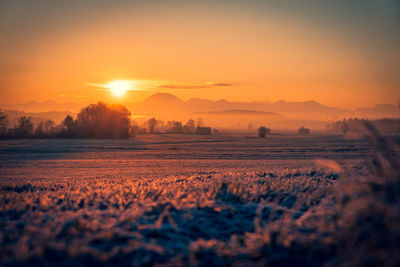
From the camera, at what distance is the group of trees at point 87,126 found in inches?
2923

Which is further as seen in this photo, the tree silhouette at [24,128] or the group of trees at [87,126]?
the group of trees at [87,126]

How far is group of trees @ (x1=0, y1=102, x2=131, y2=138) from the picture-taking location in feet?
244

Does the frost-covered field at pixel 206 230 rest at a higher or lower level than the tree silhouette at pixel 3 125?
lower

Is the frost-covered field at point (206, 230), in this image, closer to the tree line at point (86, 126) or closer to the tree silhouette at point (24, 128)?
the tree line at point (86, 126)

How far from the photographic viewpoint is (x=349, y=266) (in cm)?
258

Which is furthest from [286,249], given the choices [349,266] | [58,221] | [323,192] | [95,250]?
[58,221]

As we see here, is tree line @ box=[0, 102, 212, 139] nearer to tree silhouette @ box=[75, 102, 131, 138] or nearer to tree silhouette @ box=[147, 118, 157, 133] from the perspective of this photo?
tree silhouette @ box=[75, 102, 131, 138]

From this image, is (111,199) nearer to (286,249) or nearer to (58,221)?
(58,221)

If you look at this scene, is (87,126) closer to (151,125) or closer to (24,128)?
(24,128)

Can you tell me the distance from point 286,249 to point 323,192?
237 centimetres

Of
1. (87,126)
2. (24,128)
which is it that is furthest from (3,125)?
(87,126)

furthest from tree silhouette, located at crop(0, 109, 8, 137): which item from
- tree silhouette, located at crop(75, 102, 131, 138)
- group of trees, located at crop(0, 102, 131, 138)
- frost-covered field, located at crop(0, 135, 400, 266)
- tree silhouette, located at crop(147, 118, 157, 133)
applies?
frost-covered field, located at crop(0, 135, 400, 266)

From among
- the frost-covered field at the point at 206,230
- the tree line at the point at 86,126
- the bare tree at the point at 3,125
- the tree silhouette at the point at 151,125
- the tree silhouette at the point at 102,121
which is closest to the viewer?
the frost-covered field at the point at 206,230

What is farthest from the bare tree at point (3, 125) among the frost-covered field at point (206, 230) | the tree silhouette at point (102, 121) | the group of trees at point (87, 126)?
the frost-covered field at point (206, 230)
